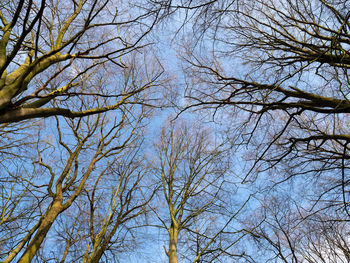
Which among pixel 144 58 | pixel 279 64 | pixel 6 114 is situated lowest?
pixel 6 114

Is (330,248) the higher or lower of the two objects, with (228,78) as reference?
lower

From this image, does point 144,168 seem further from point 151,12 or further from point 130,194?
point 151,12

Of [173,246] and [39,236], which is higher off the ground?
[39,236]

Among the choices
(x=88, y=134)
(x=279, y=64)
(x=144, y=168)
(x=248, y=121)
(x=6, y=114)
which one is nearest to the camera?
(x=6, y=114)

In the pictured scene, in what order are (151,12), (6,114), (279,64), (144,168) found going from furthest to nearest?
(144,168) → (279,64) → (151,12) → (6,114)

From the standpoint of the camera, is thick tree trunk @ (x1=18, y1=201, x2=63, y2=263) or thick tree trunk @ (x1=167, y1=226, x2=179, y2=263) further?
thick tree trunk @ (x1=167, y1=226, x2=179, y2=263)

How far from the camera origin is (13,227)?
5.42 metres

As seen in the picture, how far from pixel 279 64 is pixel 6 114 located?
4.21m

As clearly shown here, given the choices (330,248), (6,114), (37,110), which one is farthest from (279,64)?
(6,114)

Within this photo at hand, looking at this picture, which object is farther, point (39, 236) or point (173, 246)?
point (173, 246)

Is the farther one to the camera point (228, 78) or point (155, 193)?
point (155, 193)

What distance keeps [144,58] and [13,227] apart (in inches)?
208

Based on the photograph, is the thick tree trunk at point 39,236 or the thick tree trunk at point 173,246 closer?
the thick tree trunk at point 39,236

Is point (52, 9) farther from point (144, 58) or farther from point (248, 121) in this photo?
point (248, 121)
